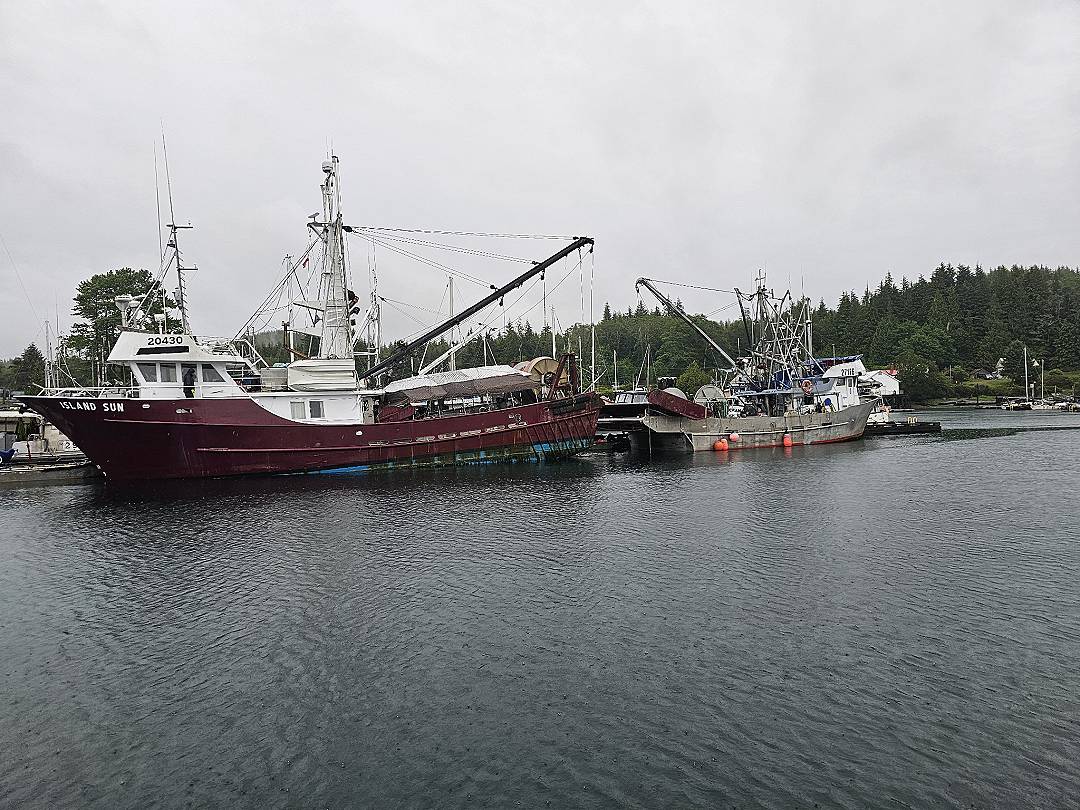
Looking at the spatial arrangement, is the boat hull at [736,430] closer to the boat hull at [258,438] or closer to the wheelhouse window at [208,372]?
the boat hull at [258,438]

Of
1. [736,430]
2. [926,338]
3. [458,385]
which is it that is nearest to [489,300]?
[458,385]

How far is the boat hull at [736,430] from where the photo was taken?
51969 millimetres

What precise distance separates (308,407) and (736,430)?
32969 millimetres

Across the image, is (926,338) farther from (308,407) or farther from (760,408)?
(308,407)

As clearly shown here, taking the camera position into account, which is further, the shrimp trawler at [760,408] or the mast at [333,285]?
the shrimp trawler at [760,408]

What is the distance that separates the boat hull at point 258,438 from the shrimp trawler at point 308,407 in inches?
2.6

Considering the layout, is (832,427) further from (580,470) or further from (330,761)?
(330,761)

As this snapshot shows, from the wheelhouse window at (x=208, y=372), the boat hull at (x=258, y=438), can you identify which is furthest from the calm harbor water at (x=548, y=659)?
the wheelhouse window at (x=208, y=372)

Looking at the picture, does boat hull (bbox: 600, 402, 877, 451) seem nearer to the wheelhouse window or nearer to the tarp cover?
the tarp cover

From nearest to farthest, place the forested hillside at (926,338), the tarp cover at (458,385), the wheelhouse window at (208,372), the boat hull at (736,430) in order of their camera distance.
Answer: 1. the wheelhouse window at (208,372)
2. the tarp cover at (458,385)
3. the boat hull at (736,430)
4. the forested hillside at (926,338)

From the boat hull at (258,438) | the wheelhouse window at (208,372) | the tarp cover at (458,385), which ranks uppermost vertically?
the wheelhouse window at (208,372)

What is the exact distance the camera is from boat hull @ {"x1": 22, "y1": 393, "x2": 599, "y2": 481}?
115ft

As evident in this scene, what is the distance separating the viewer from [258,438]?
36.9 m

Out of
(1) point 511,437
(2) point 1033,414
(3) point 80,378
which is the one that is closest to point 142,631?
(1) point 511,437
